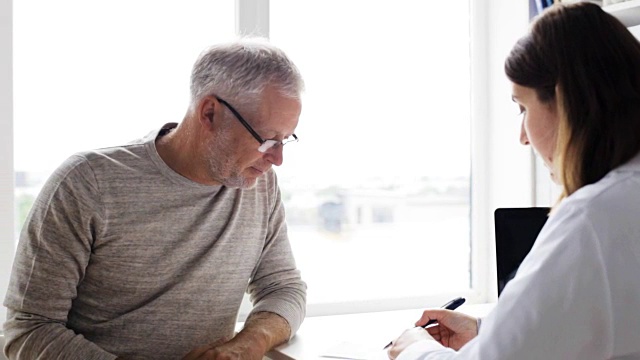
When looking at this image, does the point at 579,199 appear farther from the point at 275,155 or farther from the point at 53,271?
the point at 53,271

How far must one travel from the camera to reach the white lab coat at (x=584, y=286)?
3.33 feet

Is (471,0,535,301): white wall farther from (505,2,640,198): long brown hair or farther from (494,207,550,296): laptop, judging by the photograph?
(505,2,640,198): long brown hair

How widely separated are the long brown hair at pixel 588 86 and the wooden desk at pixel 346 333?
80 cm

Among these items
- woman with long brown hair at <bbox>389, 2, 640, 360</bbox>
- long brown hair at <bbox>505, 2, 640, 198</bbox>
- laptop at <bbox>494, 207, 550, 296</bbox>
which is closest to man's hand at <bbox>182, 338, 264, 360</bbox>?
woman with long brown hair at <bbox>389, 2, 640, 360</bbox>

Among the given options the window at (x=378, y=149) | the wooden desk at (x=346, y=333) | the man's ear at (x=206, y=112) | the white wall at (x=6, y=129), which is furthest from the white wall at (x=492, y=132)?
the white wall at (x=6, y=129)

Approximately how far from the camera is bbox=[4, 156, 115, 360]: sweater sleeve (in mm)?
1610

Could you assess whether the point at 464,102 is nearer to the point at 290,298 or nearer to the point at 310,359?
the point at 290,298

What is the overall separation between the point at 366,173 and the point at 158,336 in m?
1.26

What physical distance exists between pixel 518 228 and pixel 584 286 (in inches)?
42.3

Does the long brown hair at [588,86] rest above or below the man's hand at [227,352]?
above

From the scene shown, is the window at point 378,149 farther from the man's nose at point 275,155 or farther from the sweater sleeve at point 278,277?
the man's nose at point 275,155

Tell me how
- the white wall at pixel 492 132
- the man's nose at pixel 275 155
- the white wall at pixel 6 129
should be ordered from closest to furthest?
the man's nose at pixel 275 155, the white wall at pixel 6 129, the white wall at pixel 492 132

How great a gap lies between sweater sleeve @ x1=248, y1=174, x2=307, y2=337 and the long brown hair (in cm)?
94

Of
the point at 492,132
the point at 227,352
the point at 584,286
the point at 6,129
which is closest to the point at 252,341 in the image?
the point at 227,352
